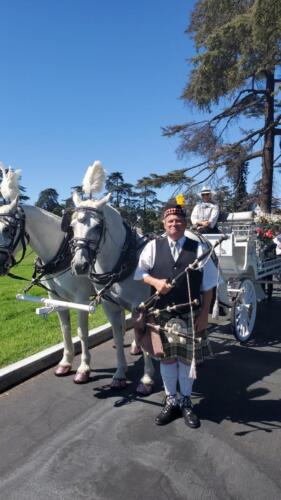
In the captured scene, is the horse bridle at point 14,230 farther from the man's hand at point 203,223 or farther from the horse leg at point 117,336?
the man's hand at point 203,223

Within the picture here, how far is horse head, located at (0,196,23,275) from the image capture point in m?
3.62

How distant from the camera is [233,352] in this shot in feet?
17.7

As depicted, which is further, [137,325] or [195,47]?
[195,47]

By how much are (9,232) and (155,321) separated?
5.60 feet

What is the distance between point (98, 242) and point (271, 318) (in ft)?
16.7

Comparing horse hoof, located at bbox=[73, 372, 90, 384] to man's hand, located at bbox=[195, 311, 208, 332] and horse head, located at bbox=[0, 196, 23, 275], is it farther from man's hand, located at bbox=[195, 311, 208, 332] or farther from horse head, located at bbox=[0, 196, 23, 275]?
man's hand, located at bbox=[195, 311, 208, 332]

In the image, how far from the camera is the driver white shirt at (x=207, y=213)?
6.18 metres

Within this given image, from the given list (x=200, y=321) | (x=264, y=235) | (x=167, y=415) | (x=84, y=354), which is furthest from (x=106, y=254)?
(x=264, y=235)

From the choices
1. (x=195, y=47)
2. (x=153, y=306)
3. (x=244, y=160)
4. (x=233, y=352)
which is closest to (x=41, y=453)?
(x=153, y=306)

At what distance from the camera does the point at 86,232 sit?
3.39 meters

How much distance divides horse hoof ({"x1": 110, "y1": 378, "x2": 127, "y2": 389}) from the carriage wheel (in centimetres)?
190

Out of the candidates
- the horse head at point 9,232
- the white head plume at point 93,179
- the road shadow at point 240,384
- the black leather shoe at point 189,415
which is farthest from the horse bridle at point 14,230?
the road shadow at point 240,384

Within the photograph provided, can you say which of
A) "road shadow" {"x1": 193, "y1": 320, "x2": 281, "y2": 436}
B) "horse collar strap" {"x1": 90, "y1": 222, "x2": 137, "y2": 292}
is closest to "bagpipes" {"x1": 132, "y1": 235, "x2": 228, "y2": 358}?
"horse collar strap" {"x1": 90, "y1": 222, "x2": 137, "y2": 292}

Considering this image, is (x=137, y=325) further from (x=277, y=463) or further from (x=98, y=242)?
(x=277, y=463)
